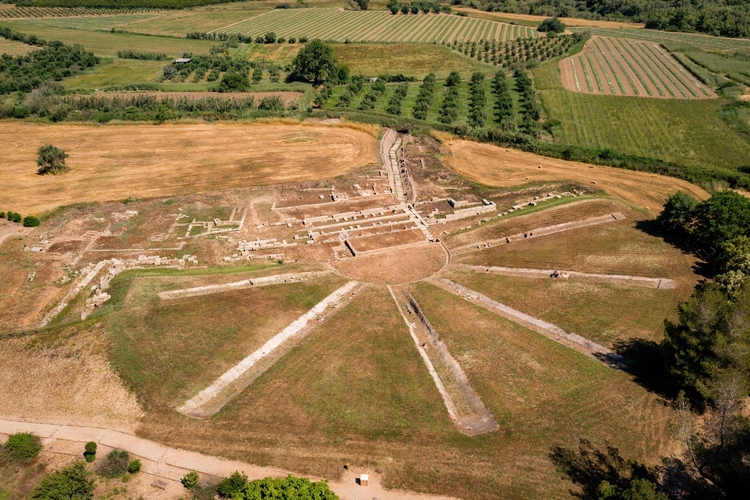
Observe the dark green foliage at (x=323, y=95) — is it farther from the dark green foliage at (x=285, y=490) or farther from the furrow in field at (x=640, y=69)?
the dark green foliage at (x=285, y=490)

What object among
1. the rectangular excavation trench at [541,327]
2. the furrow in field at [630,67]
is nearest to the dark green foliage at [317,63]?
the furrow in field at [630,67]

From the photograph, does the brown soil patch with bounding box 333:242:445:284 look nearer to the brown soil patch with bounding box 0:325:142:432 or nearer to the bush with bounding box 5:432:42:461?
the brown soil patch with bounding box 0:325:142:432

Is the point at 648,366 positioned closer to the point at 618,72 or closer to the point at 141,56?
the point at 618,72

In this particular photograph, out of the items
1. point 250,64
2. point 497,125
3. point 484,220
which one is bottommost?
point 484,220

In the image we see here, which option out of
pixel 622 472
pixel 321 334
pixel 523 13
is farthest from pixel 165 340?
pixel 523 13

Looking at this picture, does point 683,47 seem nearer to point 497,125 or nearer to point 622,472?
point 497,125
